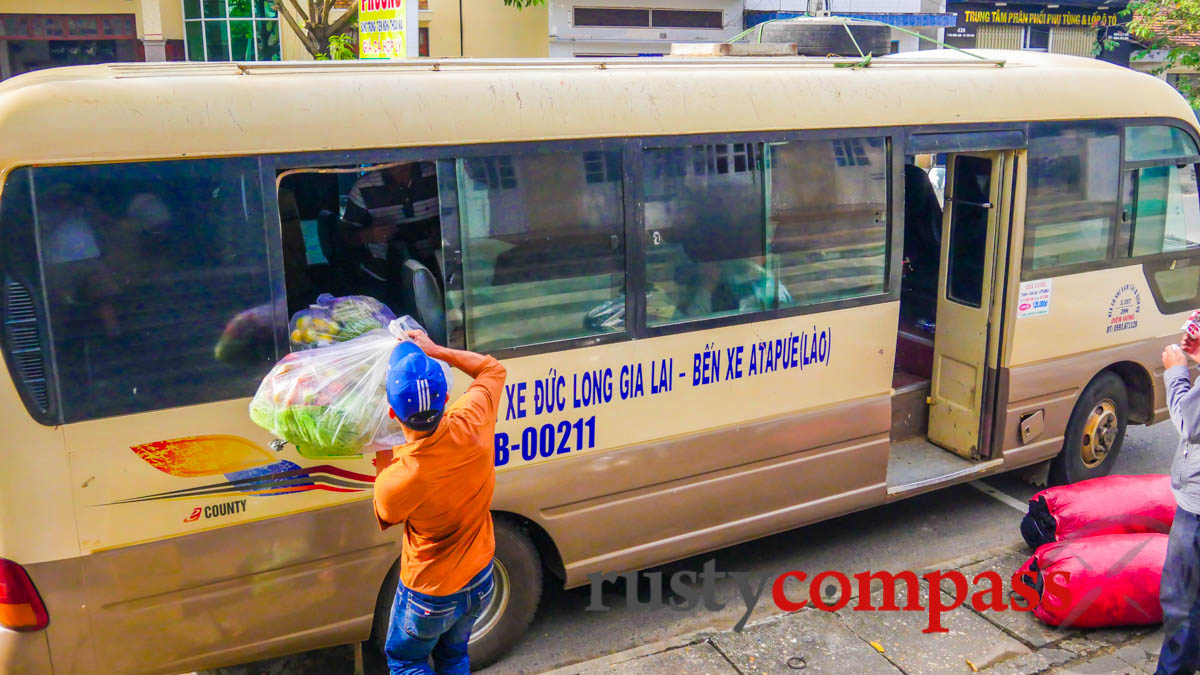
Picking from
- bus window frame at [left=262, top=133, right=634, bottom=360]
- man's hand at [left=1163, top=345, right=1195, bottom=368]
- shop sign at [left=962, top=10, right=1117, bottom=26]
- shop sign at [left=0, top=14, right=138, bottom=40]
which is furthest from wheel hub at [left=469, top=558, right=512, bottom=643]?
shop sign at [left=962, top=10, right=1117, bottom=26]

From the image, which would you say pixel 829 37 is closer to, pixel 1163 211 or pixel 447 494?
pixel 1163 211

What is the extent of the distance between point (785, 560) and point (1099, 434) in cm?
256

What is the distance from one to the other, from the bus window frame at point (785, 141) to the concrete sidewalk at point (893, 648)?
1530 millimetres

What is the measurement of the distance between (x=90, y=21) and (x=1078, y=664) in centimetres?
1493

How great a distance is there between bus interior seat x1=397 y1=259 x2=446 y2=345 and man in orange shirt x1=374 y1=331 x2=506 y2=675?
15.6 inches

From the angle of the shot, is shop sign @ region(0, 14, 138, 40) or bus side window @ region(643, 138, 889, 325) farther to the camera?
shop sign @ region(0, 14, 138, 40)

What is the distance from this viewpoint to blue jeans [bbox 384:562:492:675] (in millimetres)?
3609

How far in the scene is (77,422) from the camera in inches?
140

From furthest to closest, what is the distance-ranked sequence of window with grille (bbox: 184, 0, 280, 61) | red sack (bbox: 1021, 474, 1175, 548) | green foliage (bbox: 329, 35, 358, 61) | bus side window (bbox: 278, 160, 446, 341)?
window with grille (bbox: 184, 0, 280, 61) < green foliage (bbox: 329, 35, 358, 61) < red sack (bbox: 1021, 474, 1175, 548) < bus side window (bbox: 278, 160, 446, 341)

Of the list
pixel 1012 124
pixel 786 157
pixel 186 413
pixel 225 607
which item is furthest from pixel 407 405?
pixel 1012 124

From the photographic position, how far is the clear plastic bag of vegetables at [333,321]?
3.96 m

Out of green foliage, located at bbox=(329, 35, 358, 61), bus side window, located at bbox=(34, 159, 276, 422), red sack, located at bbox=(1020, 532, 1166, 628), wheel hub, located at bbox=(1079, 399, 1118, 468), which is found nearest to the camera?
bus side window, located at bbox=(34, 159, 276, 422)

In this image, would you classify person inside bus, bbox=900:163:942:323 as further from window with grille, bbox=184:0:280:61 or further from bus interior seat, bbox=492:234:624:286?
window with grille, bbox=184:0:280:61

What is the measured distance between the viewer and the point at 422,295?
422 centimetres
